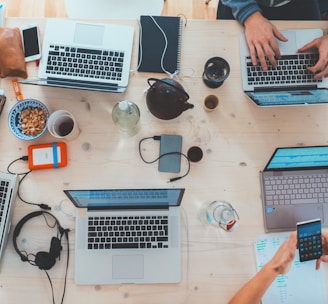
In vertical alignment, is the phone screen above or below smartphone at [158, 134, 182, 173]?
above

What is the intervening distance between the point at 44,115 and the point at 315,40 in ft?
3.28

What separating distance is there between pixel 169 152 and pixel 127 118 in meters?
0.19

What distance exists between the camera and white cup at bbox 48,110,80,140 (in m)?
1.03

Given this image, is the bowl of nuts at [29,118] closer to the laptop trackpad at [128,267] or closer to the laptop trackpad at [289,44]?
the laptop trackpad at [128,267]

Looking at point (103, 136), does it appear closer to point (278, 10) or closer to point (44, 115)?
point (44, 115)

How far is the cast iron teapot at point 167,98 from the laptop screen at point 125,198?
264 millimetres

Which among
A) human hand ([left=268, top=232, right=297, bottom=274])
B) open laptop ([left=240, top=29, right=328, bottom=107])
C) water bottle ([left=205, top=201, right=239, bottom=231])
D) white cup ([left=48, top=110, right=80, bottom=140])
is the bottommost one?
human hand ([left=268, top=232, right=297, bottom=274])

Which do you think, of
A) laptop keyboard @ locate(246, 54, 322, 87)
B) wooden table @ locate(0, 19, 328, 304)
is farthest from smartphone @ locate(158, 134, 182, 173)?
laptop keyboard @ locate(246, 54, 322, 87)

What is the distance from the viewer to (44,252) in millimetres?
995

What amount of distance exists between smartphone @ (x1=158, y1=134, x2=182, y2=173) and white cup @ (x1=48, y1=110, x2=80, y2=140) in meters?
0.30

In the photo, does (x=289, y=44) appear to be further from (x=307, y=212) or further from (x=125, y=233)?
(x=125, y=233)

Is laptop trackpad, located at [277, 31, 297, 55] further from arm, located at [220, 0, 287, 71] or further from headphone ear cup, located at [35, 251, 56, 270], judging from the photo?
headphone ear cup, located at [35, 251, 56, 270]

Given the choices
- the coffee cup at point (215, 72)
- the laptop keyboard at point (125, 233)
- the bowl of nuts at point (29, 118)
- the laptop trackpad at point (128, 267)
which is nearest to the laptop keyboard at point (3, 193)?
the bowl of nuts at point (29, 118)

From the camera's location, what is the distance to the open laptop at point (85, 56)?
1086 mm
